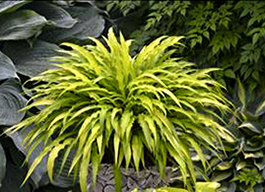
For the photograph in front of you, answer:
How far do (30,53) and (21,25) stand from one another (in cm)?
17

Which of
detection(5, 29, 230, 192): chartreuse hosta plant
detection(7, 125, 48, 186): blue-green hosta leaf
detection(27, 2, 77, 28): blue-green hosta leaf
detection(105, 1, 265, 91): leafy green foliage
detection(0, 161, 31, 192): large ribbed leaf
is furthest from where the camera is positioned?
detection(105, 1, 265, 91): leafy green foliage

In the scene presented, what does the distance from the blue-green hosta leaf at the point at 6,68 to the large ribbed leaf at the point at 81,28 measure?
1.43 feet

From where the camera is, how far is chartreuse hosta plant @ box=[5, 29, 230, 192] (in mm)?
1872

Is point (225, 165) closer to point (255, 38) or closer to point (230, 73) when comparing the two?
point (230, 73)

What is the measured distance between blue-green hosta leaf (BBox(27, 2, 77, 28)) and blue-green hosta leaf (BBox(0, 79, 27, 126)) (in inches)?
18.6

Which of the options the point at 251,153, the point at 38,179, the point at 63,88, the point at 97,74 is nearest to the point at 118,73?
the point at 97,74

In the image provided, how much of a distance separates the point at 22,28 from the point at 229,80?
152 cm

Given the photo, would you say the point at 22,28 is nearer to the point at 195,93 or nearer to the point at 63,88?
the point at 63,88

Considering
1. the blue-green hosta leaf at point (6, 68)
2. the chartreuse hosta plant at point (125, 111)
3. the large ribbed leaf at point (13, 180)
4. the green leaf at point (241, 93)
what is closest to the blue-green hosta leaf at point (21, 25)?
the blue-green hosta leaf at point (6, 68)

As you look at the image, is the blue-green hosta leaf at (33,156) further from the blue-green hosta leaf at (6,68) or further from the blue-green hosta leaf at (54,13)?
the blue-green hosta leaf at (54,13)

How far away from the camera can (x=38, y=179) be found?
2254 millimetres

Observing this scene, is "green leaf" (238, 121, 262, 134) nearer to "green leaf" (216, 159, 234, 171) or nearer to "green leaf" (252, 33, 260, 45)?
"green leaf" (216, 159, 234, 171)

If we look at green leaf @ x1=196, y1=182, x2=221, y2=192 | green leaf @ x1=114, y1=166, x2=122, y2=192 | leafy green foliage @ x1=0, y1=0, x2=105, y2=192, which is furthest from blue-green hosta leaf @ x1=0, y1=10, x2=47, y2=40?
green leaf @ x1=196, y1=182, x2=221, y2=192

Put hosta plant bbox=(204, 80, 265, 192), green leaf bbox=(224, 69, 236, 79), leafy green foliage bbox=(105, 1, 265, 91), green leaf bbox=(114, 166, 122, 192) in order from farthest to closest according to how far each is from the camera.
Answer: green leaf bbox=(224, 69, 236, 79) < leafy green foliage bbox=(105, 1, 265, 91) < hosta plant bbox=(204, 80, 265, 192) < green leaf bbox=(114, 166, 122, 192)
